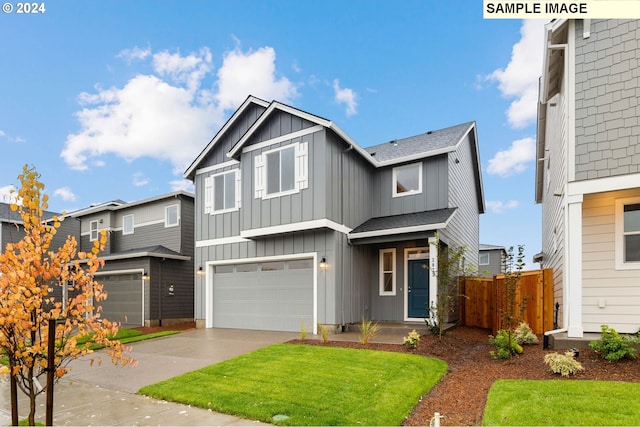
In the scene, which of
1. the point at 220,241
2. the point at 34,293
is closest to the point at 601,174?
the point at 34,293

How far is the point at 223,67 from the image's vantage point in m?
18.2

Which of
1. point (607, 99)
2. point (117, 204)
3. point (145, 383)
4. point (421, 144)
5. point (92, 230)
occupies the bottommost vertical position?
point (145, 383)

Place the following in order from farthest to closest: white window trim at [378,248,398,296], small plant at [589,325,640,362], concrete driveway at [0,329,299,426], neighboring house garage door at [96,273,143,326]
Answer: neighboring house garage door at [96,273,143,326], white window trim at [378,248,398,296], small plant at [589,325,640,362], concrete driveway at [0,329,299,426]

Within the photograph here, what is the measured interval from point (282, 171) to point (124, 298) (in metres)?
10.9

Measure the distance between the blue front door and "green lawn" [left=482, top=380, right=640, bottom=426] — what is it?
6353 millimetres

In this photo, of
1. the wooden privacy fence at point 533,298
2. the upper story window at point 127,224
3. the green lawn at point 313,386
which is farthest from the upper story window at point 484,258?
the green lawn at point 313,386

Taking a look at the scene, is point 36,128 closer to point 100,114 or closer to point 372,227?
point 100,114

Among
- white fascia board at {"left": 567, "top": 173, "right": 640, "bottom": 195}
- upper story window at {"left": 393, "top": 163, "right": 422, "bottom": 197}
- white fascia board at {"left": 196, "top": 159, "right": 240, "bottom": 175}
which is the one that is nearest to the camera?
white fascia board at {"left": 567, "top": 173, "right": 640, "bottom": 195}

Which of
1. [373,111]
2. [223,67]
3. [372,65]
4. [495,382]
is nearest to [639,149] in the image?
[495,382]

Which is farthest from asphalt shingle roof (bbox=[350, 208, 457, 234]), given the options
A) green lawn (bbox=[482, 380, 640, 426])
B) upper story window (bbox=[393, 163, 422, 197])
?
green lawn (bbox=[482, 380, 640, 426])

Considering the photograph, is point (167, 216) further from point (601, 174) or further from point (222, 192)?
A: point (601, 174)

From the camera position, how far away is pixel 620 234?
790 centimetres

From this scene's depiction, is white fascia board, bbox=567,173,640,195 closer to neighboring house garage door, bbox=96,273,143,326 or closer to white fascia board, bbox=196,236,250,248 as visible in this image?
white fascia board, bbox=196,236,250,248

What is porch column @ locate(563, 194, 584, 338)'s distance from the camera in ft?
24.6
